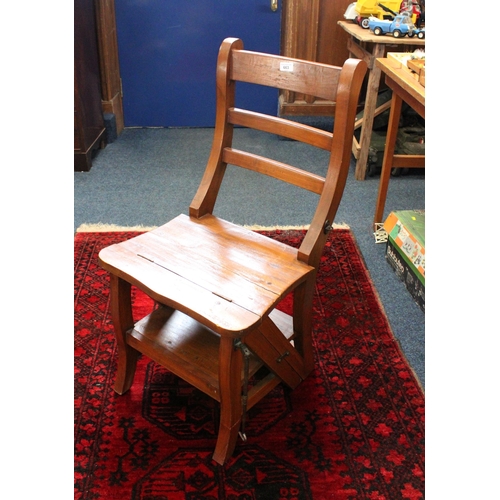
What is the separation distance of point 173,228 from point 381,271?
112cm

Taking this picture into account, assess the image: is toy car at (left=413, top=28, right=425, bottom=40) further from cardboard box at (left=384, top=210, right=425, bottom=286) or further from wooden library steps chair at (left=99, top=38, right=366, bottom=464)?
wooden library steps chair at (left=99, top=38, right=366, bottom=464)

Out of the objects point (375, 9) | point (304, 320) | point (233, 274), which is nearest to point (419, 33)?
point (375, 9)

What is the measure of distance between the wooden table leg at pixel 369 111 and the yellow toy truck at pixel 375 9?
342mm

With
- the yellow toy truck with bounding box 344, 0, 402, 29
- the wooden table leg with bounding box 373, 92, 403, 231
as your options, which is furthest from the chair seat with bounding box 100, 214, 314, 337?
the yellow toy truck with bounding box 344, 0, 402, 29

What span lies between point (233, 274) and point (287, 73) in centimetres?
59

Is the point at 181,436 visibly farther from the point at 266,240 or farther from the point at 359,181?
the point at 359,181

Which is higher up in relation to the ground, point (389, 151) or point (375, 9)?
point (375, 9)

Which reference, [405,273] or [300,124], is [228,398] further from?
[405,273]

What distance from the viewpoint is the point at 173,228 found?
176 cm

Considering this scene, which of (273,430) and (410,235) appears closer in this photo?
(273,430)

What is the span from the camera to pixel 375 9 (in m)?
3.39

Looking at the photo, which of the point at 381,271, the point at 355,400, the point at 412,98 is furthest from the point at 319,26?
the point at 355,400

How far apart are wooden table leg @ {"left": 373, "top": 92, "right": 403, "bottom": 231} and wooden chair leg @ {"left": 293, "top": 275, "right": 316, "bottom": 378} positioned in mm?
1099

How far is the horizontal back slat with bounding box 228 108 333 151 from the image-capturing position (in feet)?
5.14
